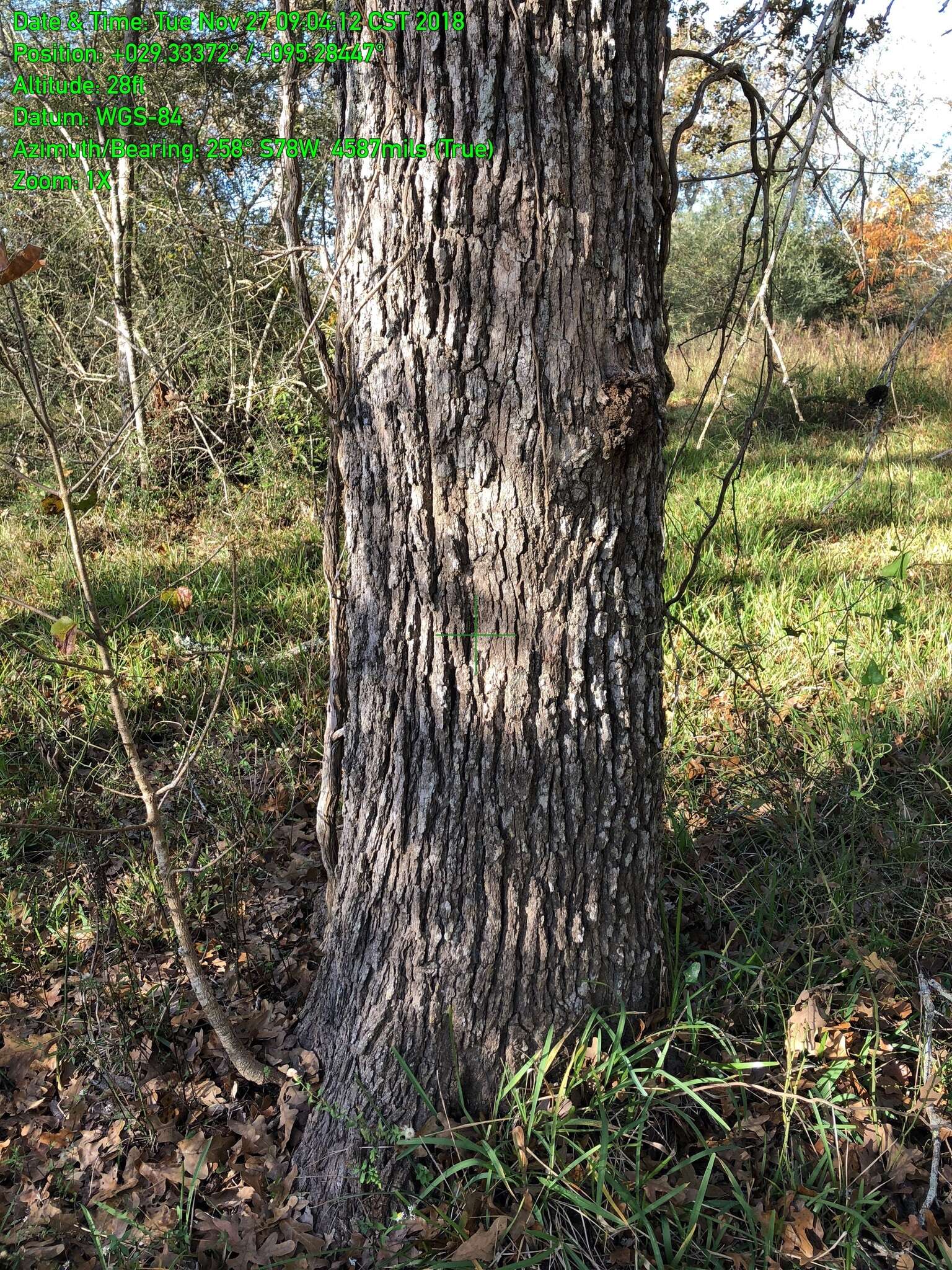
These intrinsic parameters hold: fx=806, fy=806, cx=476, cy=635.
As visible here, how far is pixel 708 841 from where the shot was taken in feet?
7.82

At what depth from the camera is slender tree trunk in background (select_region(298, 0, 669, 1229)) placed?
1.32 metres

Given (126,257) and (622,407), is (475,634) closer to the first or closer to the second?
(622,407)

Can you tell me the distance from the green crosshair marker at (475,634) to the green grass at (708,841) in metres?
0.76

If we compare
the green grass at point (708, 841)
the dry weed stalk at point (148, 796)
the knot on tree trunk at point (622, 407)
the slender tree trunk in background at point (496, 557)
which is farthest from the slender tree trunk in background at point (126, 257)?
the knot on tree trunk at point (622, 407)

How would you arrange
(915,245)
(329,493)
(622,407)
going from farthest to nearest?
(915,245) < (329,493) < (622,407)

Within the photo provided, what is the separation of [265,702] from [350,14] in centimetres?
239

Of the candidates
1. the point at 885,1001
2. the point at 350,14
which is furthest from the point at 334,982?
the point at 350,14

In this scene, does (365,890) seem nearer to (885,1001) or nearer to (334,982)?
(334,982)

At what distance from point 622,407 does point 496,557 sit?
1.11 feet

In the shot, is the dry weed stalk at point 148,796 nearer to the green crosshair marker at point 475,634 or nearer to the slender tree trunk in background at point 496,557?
the slender tree trunk in background at point 496,557

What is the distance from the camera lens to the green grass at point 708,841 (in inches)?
60.1

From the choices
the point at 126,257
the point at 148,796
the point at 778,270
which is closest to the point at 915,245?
the point at 778,270

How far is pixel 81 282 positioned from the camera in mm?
6785

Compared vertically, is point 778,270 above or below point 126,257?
above
